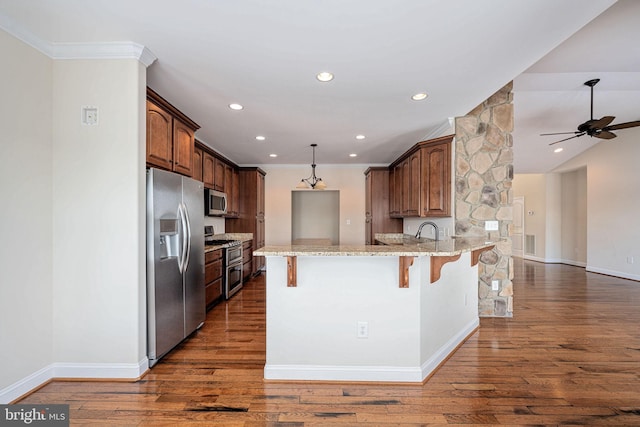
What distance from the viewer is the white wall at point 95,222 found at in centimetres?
218

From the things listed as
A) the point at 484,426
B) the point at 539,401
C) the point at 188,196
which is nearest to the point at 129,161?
the point at 188,196

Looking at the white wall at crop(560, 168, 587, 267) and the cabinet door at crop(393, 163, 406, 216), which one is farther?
the white wall at crop(560, 168, 587, 267)

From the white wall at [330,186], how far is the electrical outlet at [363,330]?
14.7ft

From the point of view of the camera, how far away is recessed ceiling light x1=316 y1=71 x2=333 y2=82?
2.47 m

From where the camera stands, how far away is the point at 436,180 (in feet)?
12.5

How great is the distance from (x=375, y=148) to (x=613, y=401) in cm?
416

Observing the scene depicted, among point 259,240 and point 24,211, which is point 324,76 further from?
point 259,240

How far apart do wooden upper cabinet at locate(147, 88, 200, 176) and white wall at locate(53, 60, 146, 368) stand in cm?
30

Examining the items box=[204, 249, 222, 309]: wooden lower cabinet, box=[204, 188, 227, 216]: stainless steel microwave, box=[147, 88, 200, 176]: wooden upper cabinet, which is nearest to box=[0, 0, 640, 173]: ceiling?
box=[147, 88, 200, 176]: wooden upper cabinet

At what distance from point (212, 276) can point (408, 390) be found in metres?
2.90

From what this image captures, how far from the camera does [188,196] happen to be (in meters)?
2.87

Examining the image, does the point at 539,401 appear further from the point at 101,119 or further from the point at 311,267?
the point at 101,119

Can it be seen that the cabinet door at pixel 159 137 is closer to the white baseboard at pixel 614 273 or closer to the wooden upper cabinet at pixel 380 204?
the wooden upper cabinet at pixel 380 204

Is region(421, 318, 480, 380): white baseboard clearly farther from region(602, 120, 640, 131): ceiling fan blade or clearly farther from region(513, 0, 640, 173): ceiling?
region(602, 120, 640, 131): ceiling fan blade
